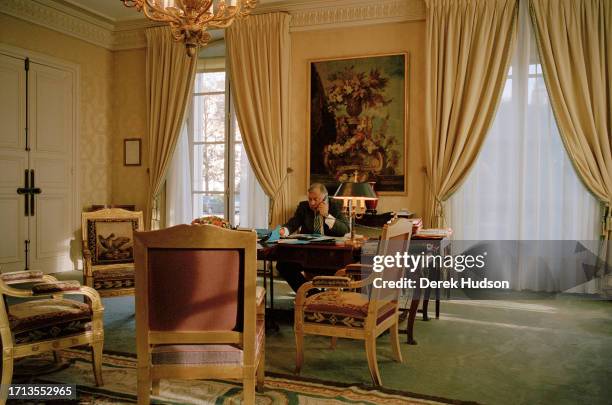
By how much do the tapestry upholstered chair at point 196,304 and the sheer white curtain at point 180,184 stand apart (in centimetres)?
481

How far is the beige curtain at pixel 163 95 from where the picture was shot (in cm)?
662

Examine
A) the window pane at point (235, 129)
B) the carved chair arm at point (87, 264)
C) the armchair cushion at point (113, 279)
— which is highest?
the window pane at point (235, 129)

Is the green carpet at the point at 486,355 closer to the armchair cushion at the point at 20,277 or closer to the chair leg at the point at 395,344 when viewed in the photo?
the chair leg at the point at 395,344

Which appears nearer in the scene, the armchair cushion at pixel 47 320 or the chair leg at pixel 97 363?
the armchair cushion at pixel 47 320

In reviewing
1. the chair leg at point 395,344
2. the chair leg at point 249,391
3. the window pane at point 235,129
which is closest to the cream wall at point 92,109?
the window pane at point 235,129

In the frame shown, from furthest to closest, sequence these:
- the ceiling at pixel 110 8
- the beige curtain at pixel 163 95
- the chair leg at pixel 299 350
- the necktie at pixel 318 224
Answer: the beige curtain at pixel 163 95
the ceiling at pixel 110 8
the necktie at pixel 318 224
the chair leg at pixel 299 350

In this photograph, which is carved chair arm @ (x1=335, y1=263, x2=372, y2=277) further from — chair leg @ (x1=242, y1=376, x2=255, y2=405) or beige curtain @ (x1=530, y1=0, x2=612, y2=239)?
beige curtain @ (x1=530, y1=0, x2=612, y2=239)

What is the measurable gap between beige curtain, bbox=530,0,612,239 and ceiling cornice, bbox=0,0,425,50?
140 cm

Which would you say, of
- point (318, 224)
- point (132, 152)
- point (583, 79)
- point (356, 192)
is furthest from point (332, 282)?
point (132, 152)

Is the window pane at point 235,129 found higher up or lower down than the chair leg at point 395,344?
higher up

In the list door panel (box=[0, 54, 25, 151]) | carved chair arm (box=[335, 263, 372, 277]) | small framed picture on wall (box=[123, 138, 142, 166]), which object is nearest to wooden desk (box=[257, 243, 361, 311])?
carved chair arm (box=[335, 263, 372, 277])

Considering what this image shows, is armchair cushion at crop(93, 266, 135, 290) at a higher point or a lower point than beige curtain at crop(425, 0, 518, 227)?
lower

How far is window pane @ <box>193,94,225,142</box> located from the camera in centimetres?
665

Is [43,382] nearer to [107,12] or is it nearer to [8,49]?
[8,49]
